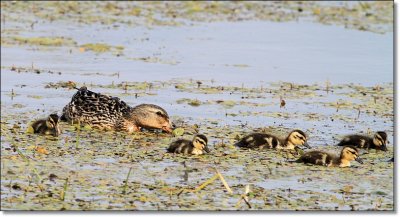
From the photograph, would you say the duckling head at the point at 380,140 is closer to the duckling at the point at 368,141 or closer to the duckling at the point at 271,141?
the duckling at the point at 368,141

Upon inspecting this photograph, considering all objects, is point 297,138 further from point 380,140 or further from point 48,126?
point 48,126

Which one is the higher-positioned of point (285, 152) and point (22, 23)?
point (22, 23)

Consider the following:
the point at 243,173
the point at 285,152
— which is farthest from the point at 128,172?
the point at 285,152

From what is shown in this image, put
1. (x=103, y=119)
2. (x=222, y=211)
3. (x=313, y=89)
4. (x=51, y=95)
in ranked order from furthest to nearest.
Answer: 1. (x=313, y=89)
2. (x=51, y=95)
3. (x=103, y=119)
4. (x=222, y=211)

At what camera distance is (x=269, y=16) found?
21953 mm

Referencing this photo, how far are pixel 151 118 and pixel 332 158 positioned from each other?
2397 millimetres

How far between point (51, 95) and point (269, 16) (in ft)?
29.4

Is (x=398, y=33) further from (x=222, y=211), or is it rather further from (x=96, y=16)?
(x=96, y=16)

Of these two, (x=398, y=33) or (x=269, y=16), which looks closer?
(x=398, y=33)

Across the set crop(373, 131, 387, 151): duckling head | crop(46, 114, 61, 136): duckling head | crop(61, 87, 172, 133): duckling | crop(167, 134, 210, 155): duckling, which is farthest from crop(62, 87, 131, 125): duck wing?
crop(373, 131, 387, 151): duckling head

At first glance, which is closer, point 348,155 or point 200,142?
point 348,155

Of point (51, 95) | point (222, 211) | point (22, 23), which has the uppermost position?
point (22, 23)

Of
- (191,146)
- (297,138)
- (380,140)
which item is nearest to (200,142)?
(191,146)

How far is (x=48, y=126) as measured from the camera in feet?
36.2
